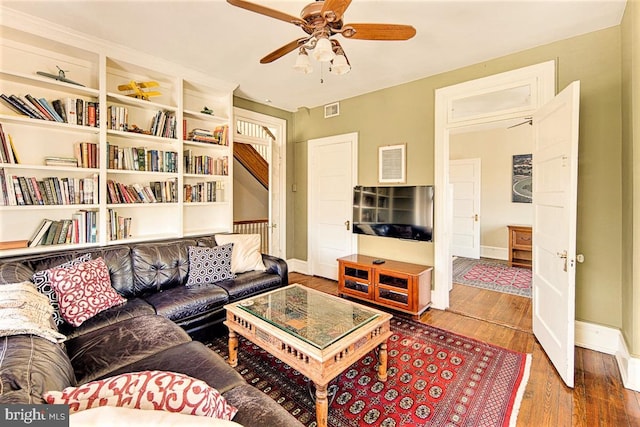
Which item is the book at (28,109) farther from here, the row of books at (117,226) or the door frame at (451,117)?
the door frame at (451,117)

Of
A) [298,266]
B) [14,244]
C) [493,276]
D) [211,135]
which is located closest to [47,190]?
[14,244]

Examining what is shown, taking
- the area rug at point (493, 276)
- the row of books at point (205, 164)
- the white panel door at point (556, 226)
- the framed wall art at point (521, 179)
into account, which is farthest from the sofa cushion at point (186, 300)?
the framed wall art at point (521, 179)

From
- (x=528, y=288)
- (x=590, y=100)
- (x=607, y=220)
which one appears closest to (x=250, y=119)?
(x=590, y=100)

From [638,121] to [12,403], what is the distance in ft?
A: 10.9

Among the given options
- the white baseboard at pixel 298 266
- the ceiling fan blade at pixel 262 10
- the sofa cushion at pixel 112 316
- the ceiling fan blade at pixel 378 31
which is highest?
the ceiling fan blade at pixel 262 10

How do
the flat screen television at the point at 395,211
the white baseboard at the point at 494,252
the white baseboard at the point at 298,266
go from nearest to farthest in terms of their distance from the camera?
the flat screen television at the point at 395,211
the white baseboard at the point at 298,266
the white baseboard at the point at 494,252

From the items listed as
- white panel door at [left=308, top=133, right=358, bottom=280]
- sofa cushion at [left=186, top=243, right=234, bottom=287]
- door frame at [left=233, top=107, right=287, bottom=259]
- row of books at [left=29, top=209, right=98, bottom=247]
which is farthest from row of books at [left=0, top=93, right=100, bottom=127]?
white panel door at [left=308, top=133, right=358, bottom=280]

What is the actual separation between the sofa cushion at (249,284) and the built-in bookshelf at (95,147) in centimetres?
99

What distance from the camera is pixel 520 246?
16.9ft

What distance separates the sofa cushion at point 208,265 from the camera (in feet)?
9.11

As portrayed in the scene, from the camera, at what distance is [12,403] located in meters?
0.75

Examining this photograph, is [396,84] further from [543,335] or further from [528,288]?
[528,288]

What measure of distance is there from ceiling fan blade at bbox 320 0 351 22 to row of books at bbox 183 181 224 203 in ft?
8.28

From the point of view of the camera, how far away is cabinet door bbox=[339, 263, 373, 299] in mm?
3410
